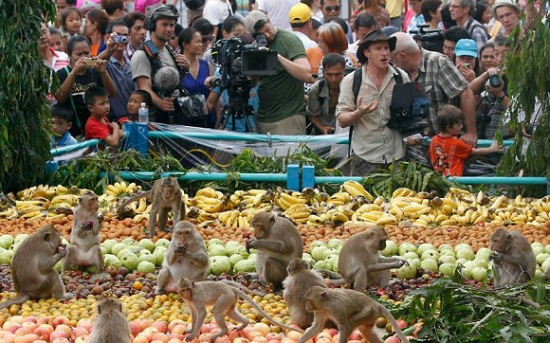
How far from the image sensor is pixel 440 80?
14.9 meters

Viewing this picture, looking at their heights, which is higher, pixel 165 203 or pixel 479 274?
pixel 165 203

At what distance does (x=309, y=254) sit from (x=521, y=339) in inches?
159

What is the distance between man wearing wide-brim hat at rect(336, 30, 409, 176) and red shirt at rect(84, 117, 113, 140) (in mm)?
2800

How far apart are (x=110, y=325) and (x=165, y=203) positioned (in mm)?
4379

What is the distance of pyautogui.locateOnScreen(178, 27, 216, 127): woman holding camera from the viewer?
1603 centimetres

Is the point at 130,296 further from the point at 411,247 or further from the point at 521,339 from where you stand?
the point at 521,339

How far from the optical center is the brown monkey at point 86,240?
10.6 m

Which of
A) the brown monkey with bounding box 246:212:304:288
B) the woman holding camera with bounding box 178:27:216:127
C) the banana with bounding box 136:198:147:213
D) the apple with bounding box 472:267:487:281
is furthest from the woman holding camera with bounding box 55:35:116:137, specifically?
the apple with bounding box 472:267:487:281

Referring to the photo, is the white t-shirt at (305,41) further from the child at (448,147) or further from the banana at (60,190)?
the banana at (60,190)

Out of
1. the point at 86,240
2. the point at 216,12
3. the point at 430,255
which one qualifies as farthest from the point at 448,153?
the point at 216,12

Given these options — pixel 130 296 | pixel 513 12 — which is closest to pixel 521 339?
pixel 130 296

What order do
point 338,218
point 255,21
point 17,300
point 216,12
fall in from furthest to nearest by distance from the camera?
point 216,12 < point 255,21 < point 338,218 < point 17,300

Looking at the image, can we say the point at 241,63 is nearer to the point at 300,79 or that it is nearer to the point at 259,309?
the point at 300,79

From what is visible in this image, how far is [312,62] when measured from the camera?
1655cm
